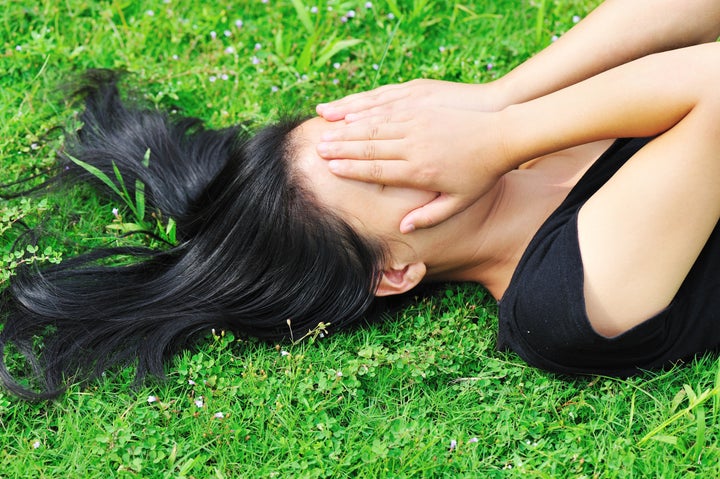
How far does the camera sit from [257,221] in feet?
9.61

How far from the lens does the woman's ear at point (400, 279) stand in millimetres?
3010

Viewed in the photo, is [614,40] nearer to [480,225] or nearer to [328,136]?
[480,225]

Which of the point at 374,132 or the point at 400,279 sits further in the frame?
the point at 400,279

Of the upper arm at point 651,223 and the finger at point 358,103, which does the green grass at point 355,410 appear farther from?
the finger at point 358,103

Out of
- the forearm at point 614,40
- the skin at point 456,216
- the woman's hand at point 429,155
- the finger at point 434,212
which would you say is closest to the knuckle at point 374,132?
the woman's hand at point 429,155

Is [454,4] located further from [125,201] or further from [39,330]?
[39,330]

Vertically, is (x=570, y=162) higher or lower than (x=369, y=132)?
lower

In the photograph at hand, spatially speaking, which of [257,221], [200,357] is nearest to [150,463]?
[200,357]

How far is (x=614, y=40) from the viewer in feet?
10.3

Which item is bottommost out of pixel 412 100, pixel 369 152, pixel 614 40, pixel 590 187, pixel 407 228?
pixel 407 228

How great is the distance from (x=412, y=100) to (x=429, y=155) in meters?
0.29

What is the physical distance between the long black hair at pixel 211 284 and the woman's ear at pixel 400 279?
6cm

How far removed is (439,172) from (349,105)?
1.40 ft

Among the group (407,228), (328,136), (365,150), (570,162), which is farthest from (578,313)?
(328,136)
